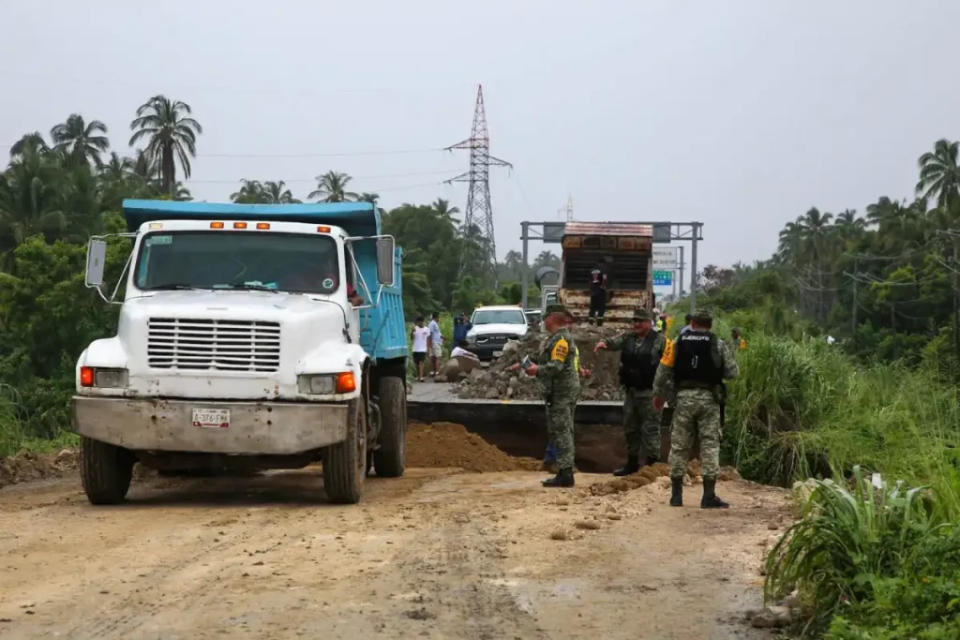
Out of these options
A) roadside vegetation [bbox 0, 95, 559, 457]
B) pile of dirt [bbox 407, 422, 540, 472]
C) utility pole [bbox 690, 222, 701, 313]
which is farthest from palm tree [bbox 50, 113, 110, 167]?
pile of dirt [bbox 407, 422, 540, 472]

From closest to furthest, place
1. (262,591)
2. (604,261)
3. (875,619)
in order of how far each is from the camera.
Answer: (875,619) < (262,591) < (604,261)

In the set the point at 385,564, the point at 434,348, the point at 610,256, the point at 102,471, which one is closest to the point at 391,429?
the point at 102,471

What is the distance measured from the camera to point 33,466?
14062 millimetres

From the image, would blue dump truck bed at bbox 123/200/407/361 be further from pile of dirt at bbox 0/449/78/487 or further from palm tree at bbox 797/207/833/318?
palm tree at bbox 797/207/833/318

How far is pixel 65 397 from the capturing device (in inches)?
1593

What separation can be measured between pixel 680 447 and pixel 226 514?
146 inches

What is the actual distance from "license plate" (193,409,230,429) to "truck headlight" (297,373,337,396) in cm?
60

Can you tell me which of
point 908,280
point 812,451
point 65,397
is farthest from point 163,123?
point 812,451

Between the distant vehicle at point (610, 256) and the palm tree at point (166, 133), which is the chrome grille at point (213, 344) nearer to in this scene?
the distant vehicle at point (610, 256)

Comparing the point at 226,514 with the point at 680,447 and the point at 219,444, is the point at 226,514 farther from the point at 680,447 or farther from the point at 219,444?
the point at 680,447

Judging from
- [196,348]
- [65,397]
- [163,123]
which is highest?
[163,123]

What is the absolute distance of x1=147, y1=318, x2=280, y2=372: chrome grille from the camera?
10.1 meters

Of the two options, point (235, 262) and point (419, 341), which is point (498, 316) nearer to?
point (419, 341)

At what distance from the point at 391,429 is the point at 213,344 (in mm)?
3365
